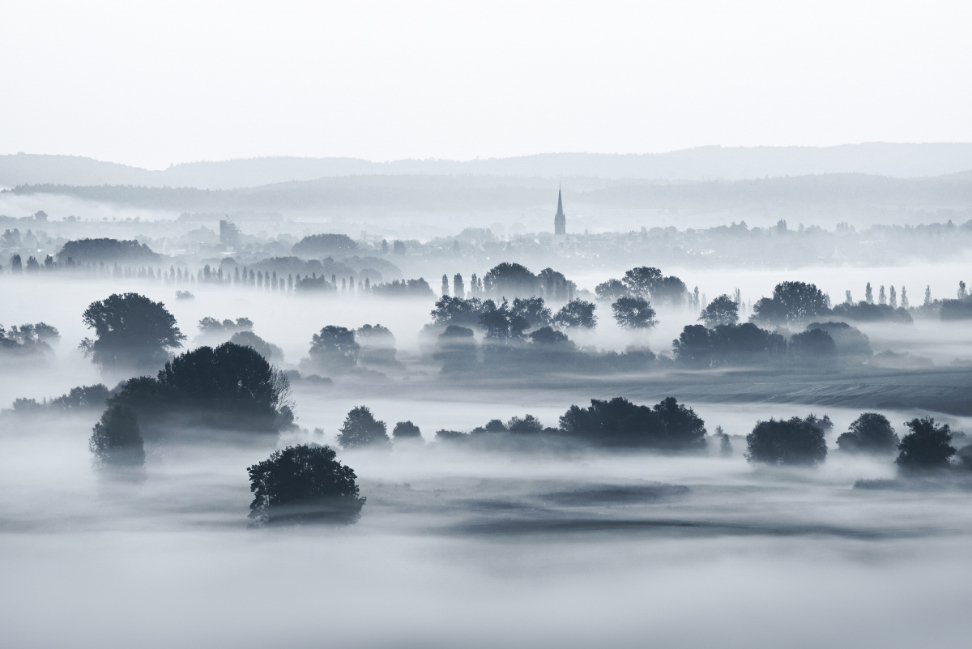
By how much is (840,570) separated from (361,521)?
3500 cm

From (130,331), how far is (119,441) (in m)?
76.7

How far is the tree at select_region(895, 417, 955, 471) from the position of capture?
10719 cm

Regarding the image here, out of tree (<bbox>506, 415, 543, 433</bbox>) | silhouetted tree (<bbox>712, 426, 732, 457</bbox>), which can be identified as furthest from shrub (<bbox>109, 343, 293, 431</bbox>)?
silhouetted tree (<bbox>712, 426, 732, 457</bbox>)

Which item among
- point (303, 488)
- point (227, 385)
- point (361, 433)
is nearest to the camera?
point (303, 488)

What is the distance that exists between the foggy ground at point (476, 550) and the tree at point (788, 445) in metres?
1.71

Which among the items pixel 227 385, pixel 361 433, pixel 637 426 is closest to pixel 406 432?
pixel 361 433

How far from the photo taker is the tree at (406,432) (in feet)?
434

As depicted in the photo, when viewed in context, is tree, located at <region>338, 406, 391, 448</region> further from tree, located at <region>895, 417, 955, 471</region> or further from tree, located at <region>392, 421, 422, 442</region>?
tree, located at <region>895, 417, 955, 471</region>

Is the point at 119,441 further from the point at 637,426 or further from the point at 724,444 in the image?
the point at 724,444

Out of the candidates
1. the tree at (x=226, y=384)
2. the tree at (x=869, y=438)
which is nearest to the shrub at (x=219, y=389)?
the tree at (x=226, y=384)

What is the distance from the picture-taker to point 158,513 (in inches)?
3834

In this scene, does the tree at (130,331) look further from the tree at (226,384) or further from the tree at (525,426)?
the tree at (525,426)

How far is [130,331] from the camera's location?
185 meters

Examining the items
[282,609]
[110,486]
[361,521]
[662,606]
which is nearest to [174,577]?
[282,609]
